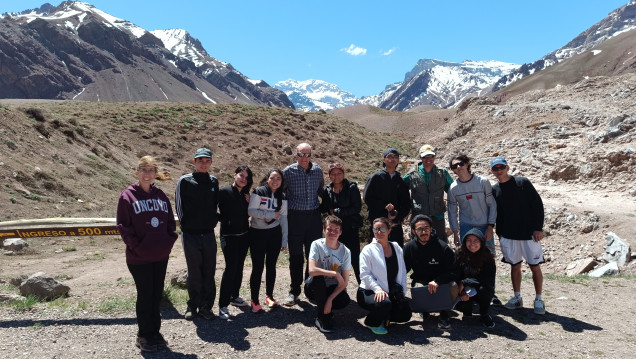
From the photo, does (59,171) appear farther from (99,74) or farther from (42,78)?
(99,74)

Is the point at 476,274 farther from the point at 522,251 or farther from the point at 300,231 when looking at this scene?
the point at 300,231

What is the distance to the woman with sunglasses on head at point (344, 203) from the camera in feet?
20.8

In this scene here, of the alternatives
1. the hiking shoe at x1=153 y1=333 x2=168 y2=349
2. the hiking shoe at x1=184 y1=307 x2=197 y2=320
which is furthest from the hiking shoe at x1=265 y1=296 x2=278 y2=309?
the hiking shoe at x1=153 y1=333 x2=168 y2=349

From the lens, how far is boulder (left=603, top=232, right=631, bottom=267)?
10.2 m

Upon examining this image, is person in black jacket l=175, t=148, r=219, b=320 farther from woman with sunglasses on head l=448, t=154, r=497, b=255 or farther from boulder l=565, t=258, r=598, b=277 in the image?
boulder l=565, t=258, r=598, b=277

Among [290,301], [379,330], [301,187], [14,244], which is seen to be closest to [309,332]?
[379,330]

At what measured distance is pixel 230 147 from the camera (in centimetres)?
3447

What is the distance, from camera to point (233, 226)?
19.1 feet

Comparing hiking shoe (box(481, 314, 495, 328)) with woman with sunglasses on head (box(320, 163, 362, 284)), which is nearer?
hiking shoe (box(481, 314, 495, 328))

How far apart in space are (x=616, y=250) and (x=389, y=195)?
25.1 ft

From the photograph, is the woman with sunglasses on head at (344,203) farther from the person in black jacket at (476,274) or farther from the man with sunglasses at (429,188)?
the person in black jacket at (476,274)

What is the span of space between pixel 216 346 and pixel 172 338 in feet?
1.94

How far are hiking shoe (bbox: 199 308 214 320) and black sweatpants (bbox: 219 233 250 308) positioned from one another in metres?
0.17

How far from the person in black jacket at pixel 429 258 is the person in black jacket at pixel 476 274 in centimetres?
20
